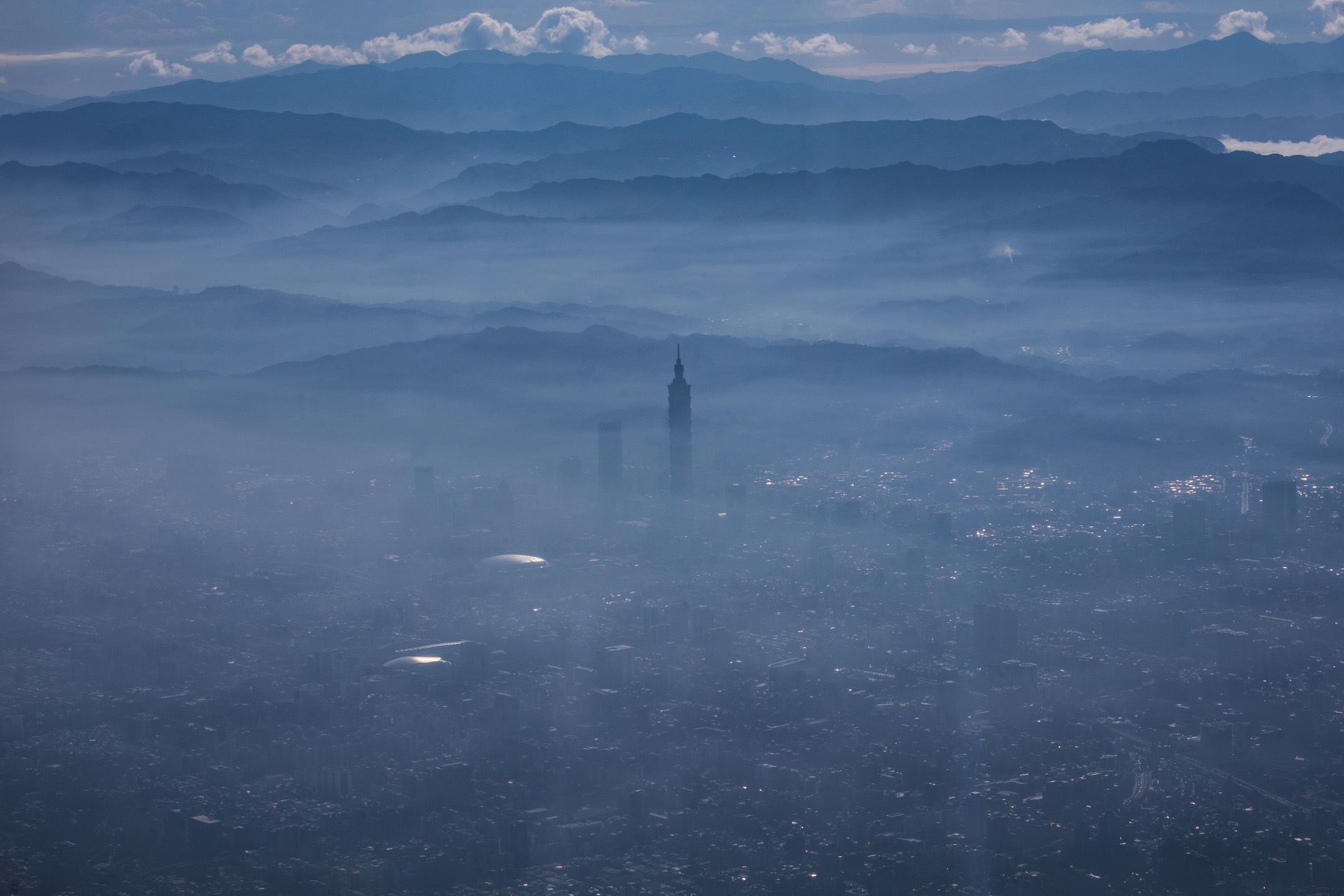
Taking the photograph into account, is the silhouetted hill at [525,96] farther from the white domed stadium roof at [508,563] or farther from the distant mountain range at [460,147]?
the white domed stadium roof at [508,563]

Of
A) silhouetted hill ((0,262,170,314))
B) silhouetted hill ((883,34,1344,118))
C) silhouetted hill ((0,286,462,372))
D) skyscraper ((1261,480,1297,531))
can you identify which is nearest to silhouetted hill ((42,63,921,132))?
silhouetted hill ((883,34,1344,118))

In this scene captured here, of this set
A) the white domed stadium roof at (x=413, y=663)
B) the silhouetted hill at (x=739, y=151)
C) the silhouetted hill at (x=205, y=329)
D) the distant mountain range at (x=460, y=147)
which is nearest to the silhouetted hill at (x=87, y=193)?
the distant mountain range at (x=460, y=147)

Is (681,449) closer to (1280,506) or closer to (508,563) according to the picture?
(508,563)

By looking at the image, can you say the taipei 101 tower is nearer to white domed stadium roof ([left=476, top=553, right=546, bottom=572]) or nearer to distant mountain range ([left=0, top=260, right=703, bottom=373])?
white domed stadium roof ([left=476, top=553, right=546, bottom=572])

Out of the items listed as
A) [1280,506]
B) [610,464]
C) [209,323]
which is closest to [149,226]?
[209,323]

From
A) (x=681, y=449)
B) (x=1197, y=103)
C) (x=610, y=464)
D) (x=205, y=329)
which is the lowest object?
(x=610, y=464)
